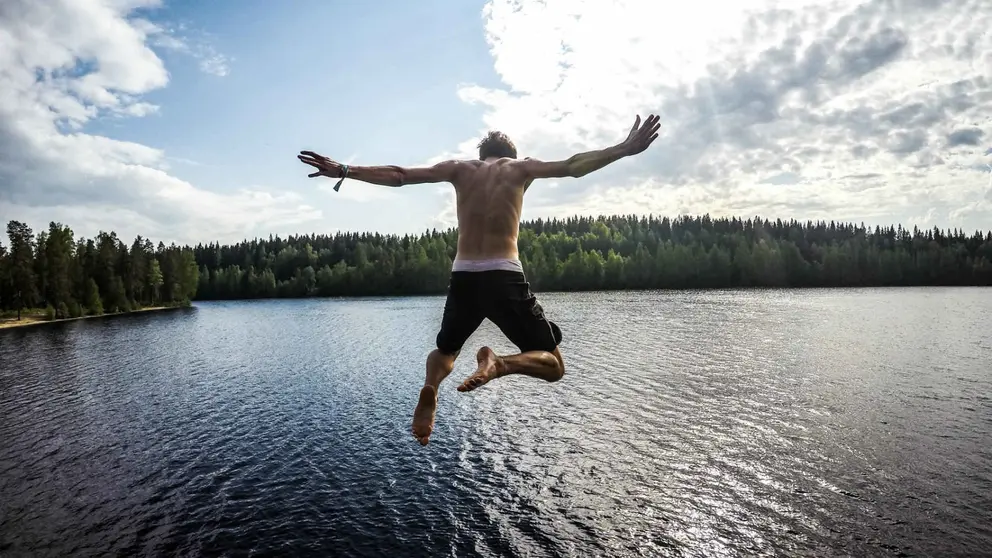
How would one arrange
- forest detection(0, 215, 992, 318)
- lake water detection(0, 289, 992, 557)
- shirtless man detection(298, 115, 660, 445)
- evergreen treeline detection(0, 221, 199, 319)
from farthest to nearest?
forest detection(0, 215, 992, 318) → evergreen treeline detection(0, 221, 199, 319) → lake water detection(0, 289, 992, 557) → shirtless man detection(298, 115, 660, 445)

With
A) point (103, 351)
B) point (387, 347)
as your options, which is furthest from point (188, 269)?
point (387, 347)

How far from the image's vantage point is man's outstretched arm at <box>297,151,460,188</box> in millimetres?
5172

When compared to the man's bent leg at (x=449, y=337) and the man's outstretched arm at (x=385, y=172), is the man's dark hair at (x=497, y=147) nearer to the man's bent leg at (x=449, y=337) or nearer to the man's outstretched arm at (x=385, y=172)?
the man's outstretched arm at (x=385, y=172)

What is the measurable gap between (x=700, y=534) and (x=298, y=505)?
1281 cm

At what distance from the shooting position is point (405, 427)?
92.9ft

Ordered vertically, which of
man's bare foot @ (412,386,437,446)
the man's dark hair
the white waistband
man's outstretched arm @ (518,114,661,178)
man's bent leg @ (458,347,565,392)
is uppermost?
the man's dark hair

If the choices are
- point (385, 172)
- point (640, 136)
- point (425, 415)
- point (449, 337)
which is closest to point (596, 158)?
point (640, 136)

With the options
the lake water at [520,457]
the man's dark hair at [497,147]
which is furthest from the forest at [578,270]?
the man's dark hair at [497,147]

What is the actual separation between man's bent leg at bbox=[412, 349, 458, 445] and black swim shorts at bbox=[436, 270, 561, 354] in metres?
0.11

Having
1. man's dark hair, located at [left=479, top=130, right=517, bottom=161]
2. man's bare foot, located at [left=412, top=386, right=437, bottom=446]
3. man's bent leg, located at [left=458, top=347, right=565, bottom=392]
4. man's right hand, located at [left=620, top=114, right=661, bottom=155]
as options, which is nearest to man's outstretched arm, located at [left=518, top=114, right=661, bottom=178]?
man's right hand, located at [left=620, top=114, right=661, bottom=155]

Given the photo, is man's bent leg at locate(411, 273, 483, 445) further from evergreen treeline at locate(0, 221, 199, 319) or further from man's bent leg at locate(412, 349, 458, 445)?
evergreen treeline at locate(0, 221, 199, 319)

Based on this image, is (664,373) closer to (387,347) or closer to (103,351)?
(387,347)

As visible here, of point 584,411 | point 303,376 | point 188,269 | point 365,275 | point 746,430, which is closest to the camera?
point 746,430

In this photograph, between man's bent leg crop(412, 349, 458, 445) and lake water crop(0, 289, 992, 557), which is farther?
lake water crop(0, 289, 992, 557)
